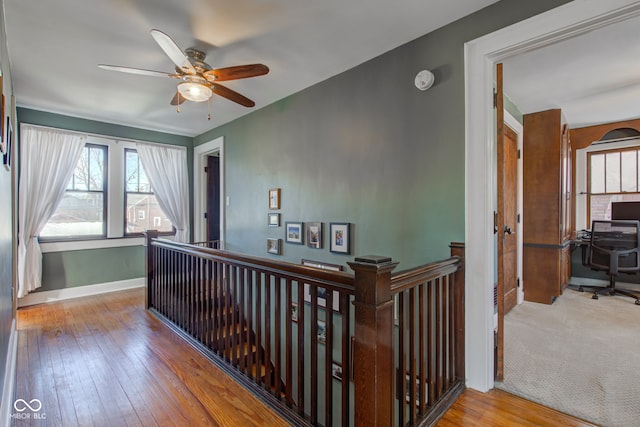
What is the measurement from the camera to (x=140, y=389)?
6.45 ft

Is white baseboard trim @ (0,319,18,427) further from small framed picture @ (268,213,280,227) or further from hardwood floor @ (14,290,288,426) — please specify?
small framed picture @ (268,213,280,227)

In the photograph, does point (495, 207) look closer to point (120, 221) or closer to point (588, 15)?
point (588, 15)

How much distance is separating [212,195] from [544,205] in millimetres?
5276

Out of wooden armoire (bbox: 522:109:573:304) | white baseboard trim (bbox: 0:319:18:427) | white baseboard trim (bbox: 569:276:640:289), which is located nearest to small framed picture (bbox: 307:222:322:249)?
white baseboard trim (bbox: 0:319:18:427)

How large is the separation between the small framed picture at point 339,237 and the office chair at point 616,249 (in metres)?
3.46

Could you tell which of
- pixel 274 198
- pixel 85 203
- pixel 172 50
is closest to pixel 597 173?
pixel 274 198

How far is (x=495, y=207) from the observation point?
2.03m

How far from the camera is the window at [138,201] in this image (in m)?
4.79

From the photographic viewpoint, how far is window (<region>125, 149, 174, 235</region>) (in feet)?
15.7

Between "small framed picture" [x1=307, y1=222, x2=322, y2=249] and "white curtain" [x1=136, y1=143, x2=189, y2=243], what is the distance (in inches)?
117

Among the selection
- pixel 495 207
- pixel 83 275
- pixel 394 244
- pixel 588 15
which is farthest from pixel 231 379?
pixel 83 275

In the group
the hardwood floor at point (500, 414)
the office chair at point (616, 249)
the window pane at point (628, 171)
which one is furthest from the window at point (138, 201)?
the window pane at point (628, 171)

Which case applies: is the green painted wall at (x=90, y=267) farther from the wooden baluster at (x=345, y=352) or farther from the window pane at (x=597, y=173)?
the window pane at (x=597, y=173)

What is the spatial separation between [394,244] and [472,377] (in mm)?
1062
